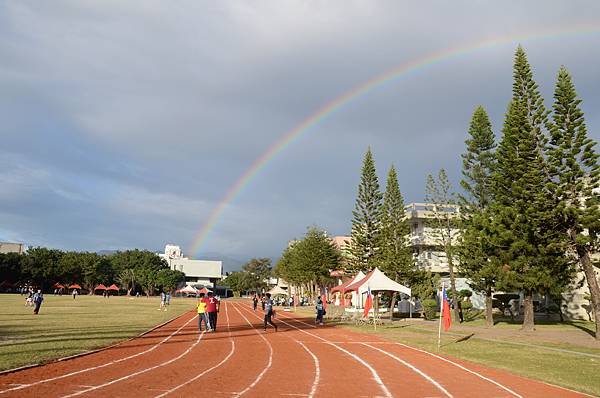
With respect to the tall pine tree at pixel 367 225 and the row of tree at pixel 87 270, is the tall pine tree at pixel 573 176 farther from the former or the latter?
the row of tree at pixel 87 270

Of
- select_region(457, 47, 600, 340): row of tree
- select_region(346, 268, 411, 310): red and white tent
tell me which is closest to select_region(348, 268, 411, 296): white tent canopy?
select_region(346, 268, 411, 310): red and white tent

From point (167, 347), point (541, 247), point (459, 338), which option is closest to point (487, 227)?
point (541, 247)

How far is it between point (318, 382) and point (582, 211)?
60.0ft

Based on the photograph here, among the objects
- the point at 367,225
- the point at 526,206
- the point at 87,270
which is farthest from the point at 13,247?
the point at 526,206

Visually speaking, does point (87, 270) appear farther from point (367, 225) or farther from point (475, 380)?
point (475, 380)

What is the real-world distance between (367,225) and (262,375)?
1726 inches

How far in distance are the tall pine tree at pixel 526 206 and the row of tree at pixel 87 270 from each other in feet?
289

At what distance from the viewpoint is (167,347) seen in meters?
16.9

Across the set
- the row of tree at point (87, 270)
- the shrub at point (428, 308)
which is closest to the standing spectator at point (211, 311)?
the shrub at point (428, 308)

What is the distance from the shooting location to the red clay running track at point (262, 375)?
955cm

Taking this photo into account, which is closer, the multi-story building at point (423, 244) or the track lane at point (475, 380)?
the track lane at point (475, 380)

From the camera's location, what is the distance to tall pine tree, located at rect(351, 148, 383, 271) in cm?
5372

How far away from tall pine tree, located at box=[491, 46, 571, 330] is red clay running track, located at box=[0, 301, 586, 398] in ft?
42.5

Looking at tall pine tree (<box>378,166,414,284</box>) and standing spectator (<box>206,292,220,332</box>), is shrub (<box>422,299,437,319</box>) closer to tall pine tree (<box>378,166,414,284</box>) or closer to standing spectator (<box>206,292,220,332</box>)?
tall pine tree (<box>378,166,414,284</box>)
